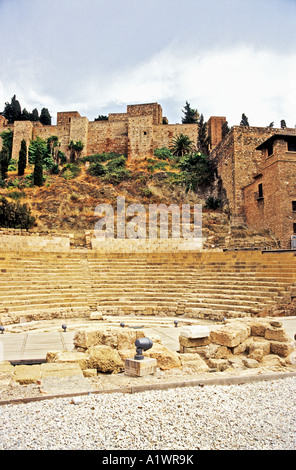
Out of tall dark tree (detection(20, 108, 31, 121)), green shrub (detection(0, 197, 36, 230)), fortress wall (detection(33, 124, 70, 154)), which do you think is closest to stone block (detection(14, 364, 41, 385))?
green shrub (detection(0, 197, 36, 230))

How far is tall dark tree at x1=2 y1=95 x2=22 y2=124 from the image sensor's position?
57.8 m

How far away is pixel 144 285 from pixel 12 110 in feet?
185

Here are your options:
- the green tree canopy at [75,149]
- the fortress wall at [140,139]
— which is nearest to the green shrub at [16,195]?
the green tree canopy at [75,149]

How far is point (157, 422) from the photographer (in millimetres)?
3166

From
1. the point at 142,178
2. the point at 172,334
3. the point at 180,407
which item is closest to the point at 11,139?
the point at 142,178

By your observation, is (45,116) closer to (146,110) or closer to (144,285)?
(146,110)

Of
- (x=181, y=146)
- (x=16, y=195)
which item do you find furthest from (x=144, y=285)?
(x=181, y=146)

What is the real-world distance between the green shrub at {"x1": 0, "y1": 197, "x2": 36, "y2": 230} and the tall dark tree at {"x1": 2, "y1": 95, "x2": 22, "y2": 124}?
137ft

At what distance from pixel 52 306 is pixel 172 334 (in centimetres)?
484

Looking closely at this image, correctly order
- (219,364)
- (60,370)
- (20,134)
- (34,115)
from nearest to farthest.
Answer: (60,370) < (219,364) < (20,134) < (34,115)

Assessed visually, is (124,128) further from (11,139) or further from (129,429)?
(129,429)

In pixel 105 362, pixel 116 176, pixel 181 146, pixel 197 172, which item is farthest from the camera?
pixel 181 146

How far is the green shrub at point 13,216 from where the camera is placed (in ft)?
69.7

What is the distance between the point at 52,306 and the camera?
37.8 feet
